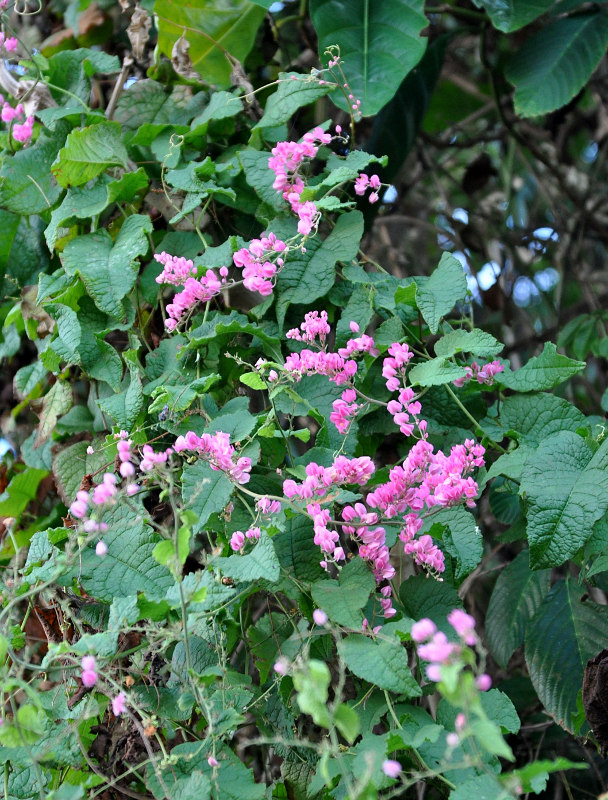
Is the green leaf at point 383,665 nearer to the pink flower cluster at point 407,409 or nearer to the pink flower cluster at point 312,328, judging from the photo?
the pink flower cluster at point 407,409

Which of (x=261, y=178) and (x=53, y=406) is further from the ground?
(x=261, y=178)

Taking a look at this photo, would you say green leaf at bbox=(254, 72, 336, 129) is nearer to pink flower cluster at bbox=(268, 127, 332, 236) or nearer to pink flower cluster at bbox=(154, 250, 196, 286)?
pink flower cluster at bbox=(268, 127, 332, 236)

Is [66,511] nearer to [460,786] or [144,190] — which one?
[144,190]

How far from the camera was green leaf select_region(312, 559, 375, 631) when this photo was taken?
0.76 meters

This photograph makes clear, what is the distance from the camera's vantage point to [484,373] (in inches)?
38.8

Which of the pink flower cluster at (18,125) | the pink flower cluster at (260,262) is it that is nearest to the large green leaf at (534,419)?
the pink flower cluster at (260,262)

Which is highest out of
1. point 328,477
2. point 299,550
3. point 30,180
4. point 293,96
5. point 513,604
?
point 293,96

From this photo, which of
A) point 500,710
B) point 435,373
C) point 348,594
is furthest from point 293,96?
point 500,710

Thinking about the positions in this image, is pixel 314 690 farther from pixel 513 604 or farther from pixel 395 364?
pixel 513 604

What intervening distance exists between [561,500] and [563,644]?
32cm

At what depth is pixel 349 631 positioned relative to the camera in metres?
0.76

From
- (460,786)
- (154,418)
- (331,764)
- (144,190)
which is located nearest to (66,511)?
(154,418)

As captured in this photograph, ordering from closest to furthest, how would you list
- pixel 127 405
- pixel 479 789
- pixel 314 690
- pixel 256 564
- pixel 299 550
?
pixel 314 690 < pixel 479 789 < pixel 256 564 < pixel 299 550 < pixel 127 405

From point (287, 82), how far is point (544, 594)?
794 mm
